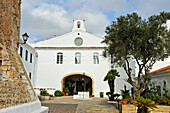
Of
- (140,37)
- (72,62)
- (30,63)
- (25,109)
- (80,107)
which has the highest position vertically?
(140,37)

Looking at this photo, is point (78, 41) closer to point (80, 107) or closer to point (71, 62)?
point (71, 62)

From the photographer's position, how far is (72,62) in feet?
75.0

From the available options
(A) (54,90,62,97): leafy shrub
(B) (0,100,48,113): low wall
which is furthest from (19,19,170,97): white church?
(B) (0,100,48,113): low wall

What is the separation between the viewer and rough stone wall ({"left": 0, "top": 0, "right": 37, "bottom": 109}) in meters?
5.23

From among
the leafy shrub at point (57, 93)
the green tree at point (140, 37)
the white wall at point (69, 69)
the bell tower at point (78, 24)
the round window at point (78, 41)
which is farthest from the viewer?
the bell tower at point (78, 24)

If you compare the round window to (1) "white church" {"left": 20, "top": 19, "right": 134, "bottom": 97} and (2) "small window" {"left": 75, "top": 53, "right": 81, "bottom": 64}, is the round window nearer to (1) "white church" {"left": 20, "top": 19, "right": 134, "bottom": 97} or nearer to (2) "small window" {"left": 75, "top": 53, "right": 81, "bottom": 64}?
(1) "white church" {"left": 20, "top": 19, "right": 134, "bottom": 97}

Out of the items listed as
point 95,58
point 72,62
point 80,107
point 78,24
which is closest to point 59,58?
point 72,62

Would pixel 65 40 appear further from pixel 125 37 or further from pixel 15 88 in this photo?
pixel 15 88

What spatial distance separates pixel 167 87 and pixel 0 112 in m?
10.7

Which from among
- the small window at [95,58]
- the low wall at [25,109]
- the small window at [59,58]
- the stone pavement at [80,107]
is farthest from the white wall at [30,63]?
the low wall at [25,109]

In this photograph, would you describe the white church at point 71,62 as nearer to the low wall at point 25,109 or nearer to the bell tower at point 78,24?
the bell tower at point 78,24

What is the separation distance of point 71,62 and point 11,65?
55.5ft

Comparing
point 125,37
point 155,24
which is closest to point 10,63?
point 125,37

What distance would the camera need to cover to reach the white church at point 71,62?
22.4 metres
